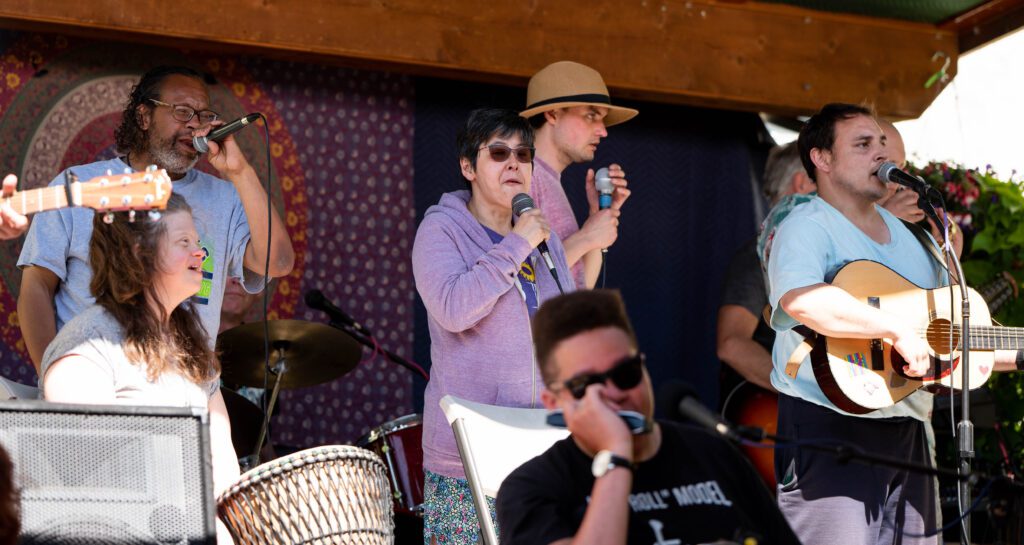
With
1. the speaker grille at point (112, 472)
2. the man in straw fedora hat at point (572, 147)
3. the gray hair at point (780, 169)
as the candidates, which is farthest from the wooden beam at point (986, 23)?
the speaker grille at point (112, 472)

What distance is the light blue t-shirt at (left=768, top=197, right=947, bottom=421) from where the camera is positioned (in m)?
3.76

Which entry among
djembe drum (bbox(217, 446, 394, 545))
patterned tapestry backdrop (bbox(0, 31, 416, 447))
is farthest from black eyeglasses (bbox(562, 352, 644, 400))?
patterned tapestry backdrop (bbox(0, 31, 416, 447))

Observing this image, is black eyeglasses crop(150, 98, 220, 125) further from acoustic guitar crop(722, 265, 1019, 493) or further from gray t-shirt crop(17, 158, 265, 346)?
acoustic guitar crop(722, 265, 1019, 493)

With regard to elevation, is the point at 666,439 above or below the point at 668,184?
below

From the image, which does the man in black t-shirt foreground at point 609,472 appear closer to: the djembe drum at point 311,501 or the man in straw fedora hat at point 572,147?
the djembe drum at point 311,501

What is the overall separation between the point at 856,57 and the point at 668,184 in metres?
1.05

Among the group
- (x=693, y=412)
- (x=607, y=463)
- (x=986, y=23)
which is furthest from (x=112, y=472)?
(x=986, y=23)

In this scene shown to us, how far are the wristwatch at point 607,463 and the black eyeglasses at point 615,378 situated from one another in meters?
0.13

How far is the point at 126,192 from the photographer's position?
2971 millimetres

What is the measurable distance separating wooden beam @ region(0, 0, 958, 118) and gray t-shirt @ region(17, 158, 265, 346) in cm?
85

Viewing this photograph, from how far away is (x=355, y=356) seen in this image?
16.2ft

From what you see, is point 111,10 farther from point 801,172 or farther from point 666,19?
Result: point 801,172

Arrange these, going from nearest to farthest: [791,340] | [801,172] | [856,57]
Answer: [791,340], [801,172], [856,57]

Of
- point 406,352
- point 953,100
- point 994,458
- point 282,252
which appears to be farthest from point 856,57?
point 282,252
